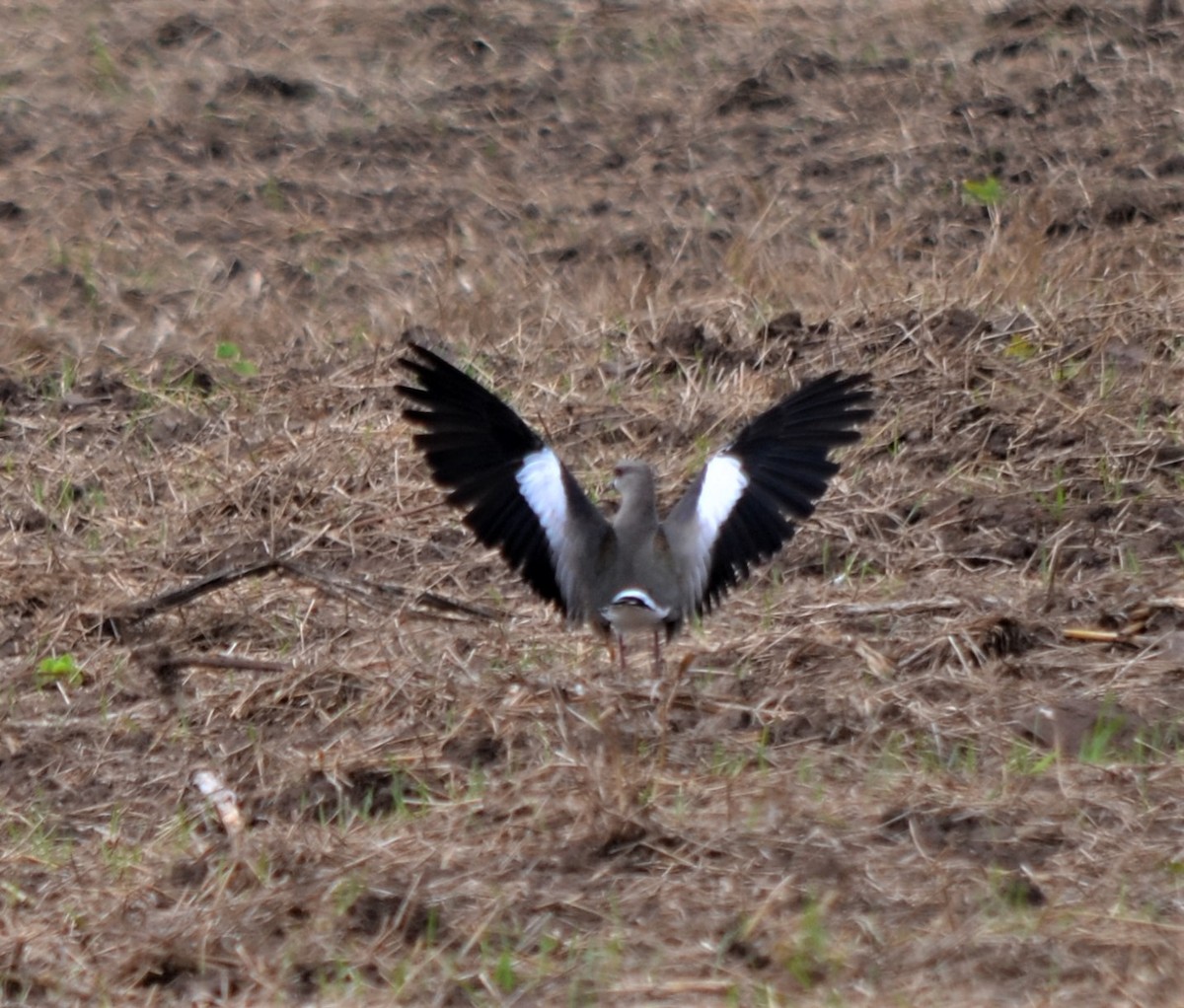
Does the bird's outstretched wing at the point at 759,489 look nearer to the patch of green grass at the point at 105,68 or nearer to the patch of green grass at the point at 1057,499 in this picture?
the patch of green grass at the point at 1057,499

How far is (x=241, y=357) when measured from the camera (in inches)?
329

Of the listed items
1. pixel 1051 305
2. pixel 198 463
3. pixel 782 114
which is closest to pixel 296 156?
pixel 782 114

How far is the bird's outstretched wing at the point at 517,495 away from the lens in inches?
211

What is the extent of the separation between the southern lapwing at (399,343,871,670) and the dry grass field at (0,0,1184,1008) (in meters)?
0.22

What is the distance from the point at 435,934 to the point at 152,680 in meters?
1.95

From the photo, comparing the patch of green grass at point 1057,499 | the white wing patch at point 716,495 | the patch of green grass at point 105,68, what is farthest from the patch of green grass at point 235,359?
the patch of green grass at point 105,68

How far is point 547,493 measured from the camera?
5.45 meters

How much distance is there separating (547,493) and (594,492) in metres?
1.34

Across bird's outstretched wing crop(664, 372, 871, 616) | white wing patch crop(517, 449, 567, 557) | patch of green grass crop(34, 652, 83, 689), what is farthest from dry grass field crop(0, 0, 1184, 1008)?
white wing patch crop(517, 449, 567, 557)

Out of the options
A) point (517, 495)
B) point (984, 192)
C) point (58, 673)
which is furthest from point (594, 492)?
point (984, 192)

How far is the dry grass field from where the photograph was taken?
391cm

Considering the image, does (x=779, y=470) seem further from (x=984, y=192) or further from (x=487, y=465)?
(x=984, y=192)

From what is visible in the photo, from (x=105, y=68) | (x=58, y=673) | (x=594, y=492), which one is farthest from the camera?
(x=105, y=68)

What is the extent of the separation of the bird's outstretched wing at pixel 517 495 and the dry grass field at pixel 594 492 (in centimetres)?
26
